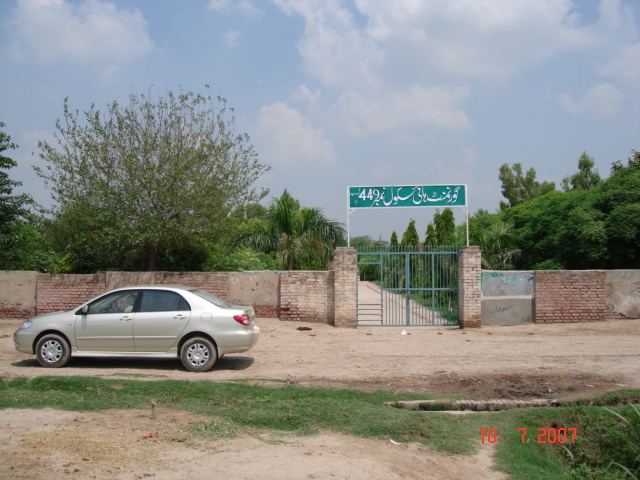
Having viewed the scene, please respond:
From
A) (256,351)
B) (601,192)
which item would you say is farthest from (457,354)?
(601,192)

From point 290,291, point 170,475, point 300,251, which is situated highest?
point 300,251

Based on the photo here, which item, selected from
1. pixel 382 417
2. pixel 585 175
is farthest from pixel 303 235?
pixel 585 175

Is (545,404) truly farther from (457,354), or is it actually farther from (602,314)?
(602,314)

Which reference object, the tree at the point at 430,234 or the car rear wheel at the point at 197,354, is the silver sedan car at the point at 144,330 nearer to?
the car rear wheel at the point at 197,354

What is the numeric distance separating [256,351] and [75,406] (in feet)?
17.1

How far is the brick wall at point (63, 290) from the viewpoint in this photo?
52.1 feet

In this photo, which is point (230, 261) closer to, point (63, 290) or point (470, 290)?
point (63, 290)

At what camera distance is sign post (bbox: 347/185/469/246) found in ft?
52.3

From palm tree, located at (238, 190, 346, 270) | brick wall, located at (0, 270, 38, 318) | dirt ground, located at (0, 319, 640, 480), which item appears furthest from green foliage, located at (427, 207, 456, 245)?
brick wall, located at (0, 270, 38, 318)

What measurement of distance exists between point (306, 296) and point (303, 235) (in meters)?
8.42

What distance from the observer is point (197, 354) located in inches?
379

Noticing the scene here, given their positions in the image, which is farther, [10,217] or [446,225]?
[446,225]

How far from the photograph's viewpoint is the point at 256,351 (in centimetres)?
1184

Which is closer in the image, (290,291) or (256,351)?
(256,351)
